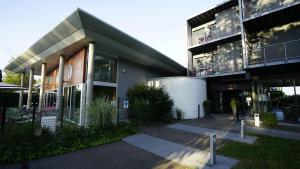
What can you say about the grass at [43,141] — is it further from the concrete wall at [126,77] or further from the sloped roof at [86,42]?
the concrete wall at [126,77]

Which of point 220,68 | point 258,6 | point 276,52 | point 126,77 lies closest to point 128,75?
point 126,77

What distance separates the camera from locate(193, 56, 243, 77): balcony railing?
14498 mm

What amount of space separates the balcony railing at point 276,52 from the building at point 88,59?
23.9 feet

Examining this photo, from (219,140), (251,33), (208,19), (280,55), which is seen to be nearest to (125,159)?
(219,140)

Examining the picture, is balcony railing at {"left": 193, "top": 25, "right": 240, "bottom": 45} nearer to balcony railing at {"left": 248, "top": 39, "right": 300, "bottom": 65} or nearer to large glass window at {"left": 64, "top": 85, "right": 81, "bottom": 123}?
balcony railing at {"left": 248, "top": 39, "right": 300, "bottom": 65}

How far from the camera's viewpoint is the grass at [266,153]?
4.57m

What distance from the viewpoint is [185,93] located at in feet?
44.0

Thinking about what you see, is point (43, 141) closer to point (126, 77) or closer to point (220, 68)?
point (126, 77)

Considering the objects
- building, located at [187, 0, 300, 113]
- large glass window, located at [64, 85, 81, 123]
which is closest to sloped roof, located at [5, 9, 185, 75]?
large glass window, located at [64, 85, 81, 123]

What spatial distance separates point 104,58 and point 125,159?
345 inches

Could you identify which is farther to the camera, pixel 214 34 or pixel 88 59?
pixel 214 34

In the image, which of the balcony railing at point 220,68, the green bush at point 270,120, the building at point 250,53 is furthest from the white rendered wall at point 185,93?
the green bush at point 270,120

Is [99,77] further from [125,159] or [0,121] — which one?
[125,159]

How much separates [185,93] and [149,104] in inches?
140
